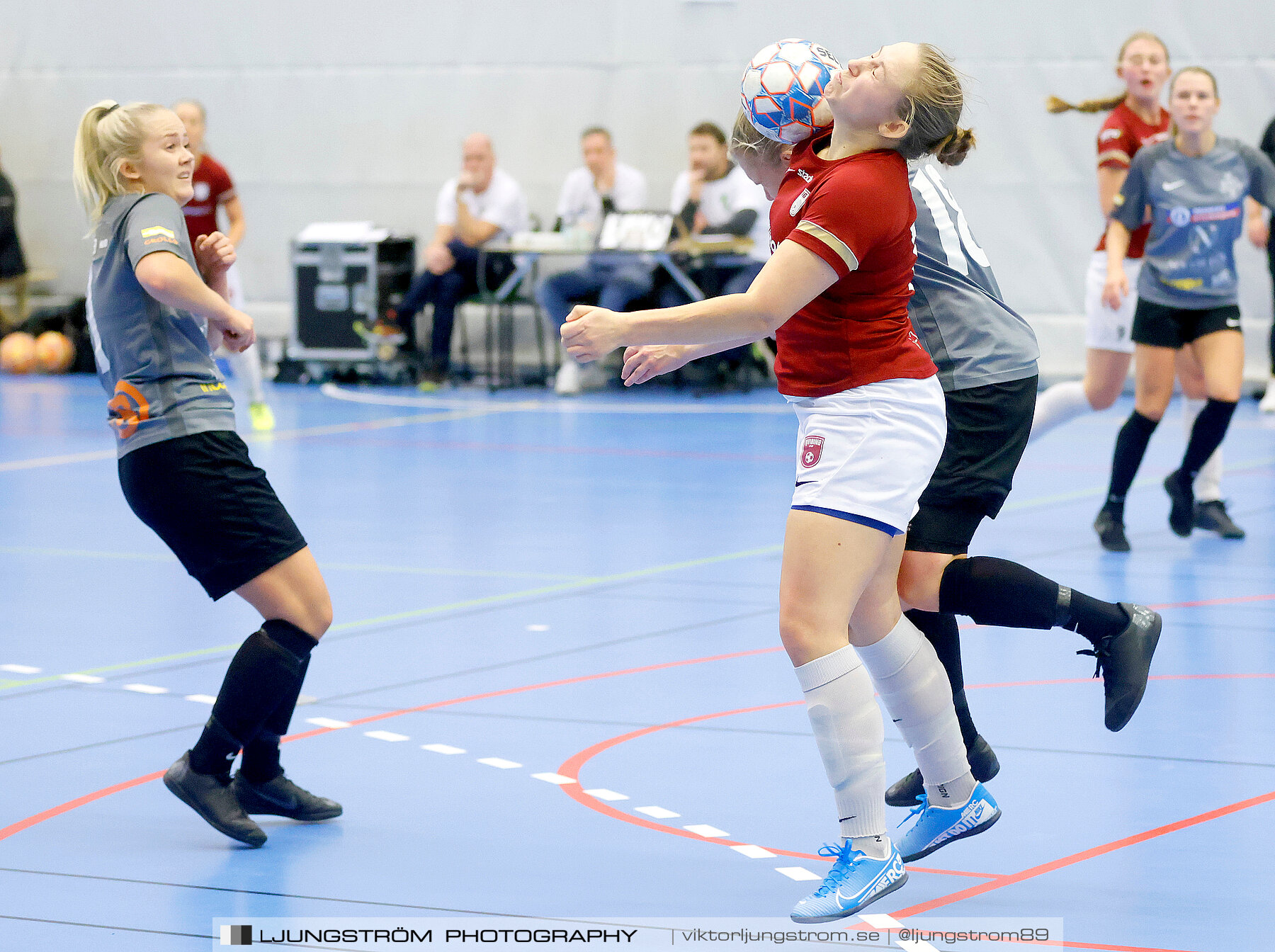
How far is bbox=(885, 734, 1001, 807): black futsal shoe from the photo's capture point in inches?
150

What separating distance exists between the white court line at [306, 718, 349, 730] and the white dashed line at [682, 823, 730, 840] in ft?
3.92

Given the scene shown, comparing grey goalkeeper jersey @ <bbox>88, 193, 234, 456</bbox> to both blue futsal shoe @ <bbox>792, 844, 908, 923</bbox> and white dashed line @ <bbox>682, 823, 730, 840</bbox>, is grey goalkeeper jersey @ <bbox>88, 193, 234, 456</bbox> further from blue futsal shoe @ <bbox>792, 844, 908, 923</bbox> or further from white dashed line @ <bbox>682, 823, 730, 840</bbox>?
blue futsal shoe @ <bbox>792, 844, 908, 923</bbox>

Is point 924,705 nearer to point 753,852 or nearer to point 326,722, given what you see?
point 753,852

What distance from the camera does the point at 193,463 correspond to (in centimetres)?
363

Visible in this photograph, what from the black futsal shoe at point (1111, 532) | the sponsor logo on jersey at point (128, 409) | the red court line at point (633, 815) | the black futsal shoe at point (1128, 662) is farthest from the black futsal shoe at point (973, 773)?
the black futsal shoe at point (1111, 532)

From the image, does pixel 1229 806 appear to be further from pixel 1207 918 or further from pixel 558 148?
pixel 558 148

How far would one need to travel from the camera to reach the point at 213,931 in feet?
10.1

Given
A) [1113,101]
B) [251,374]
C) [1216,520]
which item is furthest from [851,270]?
[251,374]

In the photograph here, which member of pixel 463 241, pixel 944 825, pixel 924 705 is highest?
pixel 463 241

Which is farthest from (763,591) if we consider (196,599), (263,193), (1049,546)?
(263,193)

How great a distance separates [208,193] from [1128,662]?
9.37 m

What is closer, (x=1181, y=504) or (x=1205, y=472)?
(x=1181, y=504)

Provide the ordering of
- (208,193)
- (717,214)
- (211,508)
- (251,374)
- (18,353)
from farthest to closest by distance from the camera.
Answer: (18,353)
(717,214)
(208,193)
(251,374)
(211,508)

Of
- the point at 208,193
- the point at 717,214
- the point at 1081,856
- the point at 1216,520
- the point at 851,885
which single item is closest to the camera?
the point at 851,885
